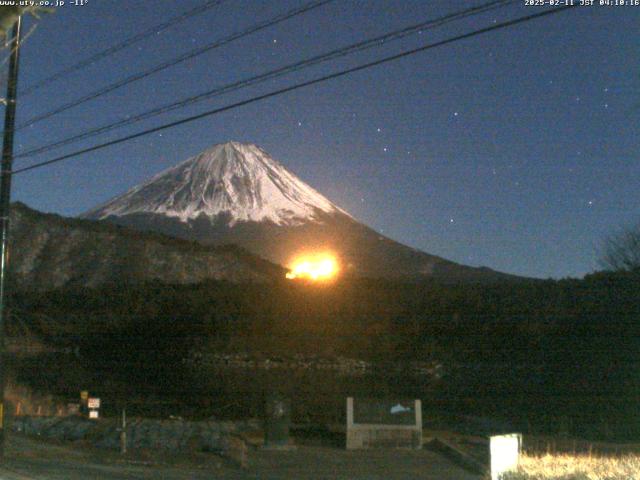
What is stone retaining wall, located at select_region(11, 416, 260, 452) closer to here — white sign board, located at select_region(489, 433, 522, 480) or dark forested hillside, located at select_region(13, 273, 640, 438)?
white sign board, located at select_region(489, 433, 522, 480)

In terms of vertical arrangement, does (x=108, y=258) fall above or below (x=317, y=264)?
below

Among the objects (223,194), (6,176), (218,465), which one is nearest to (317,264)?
(223,194)

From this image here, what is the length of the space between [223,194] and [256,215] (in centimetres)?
903

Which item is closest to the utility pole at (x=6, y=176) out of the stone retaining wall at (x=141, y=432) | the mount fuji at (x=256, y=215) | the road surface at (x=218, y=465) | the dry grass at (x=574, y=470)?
the road surface at (x=218, y=465)

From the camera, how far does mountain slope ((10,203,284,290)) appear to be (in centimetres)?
9088

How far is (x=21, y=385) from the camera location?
3884 cm

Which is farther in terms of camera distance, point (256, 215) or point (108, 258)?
point (256, 215)

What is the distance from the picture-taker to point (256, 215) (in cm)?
14950

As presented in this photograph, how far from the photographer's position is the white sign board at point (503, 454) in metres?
10.9

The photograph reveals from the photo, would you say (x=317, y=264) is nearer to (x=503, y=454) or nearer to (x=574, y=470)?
(x=503, y=454)

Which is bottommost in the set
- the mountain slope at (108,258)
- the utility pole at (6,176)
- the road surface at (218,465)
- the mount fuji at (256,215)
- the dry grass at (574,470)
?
the road surface at (218,465)

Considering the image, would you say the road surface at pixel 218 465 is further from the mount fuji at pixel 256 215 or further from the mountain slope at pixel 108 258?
the mount fuji at pixel 256 215

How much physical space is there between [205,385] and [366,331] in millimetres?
26377

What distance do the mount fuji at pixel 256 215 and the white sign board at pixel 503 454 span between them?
118142 millimetres
